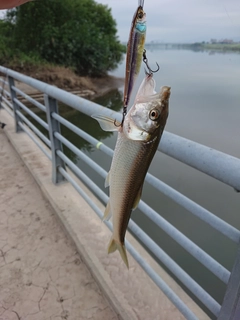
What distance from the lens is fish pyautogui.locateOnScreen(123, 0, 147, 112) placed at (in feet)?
1.92

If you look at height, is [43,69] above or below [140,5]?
below

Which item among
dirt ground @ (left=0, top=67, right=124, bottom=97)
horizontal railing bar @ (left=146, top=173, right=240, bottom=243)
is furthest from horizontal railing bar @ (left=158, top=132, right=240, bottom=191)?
dirt ground @ (left=0, top=67, right=124, bottom=97)

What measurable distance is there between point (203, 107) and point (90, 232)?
7.83 ft

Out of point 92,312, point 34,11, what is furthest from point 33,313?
point 34,11

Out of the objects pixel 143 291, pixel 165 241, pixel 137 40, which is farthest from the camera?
pixel 165 241

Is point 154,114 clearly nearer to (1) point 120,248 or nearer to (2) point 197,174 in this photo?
(1) point 120,248

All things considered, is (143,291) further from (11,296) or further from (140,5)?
(140,5)

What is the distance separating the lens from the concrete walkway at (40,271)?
158 centimetres

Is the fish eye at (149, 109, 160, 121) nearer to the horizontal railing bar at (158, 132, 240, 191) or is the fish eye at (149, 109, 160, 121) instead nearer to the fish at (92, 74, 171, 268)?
the fish at (92, 74, 171, 268)

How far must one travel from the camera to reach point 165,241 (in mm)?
3332

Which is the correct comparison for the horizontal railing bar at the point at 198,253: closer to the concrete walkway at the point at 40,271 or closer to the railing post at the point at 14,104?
the concrete walkway at the point at 40,271

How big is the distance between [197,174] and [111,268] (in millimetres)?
2796

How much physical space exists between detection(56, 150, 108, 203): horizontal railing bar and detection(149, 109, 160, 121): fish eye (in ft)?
3.84

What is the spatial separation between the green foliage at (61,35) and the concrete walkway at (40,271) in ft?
51.6
